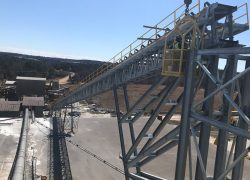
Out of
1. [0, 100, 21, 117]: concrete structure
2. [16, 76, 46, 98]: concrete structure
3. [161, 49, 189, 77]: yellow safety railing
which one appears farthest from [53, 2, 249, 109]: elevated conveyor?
[16, 76, 46, 98]: concrete structure

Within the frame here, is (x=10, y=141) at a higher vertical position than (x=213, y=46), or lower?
lower

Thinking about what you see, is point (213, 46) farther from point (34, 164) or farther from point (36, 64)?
point (36, 64)

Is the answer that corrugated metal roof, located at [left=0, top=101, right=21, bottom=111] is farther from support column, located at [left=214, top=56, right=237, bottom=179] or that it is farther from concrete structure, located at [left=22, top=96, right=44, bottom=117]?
support column, located at [left=214, top=56, right=237, bottom=179]

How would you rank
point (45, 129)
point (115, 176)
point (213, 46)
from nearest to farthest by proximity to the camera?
point (213, 46), point (115, 176), point (45, 129)

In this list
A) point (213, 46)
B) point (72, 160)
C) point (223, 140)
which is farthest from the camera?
point (72, 160)

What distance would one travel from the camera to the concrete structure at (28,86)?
6073cm

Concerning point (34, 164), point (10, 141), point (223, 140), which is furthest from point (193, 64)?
point (10, 141)

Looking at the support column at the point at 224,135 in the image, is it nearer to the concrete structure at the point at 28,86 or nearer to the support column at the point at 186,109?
the support column at the point at 186,109

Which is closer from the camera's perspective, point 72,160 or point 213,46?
point 213,46

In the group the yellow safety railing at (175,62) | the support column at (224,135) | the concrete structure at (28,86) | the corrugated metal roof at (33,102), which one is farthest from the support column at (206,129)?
the concrete structure at (28,86)

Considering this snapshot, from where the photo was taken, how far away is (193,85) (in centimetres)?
1238

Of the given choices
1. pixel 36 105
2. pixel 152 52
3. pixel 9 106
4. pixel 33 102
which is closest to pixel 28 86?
pixel 33 102

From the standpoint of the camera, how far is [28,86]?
200ft

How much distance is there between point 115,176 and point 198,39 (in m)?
16.8
